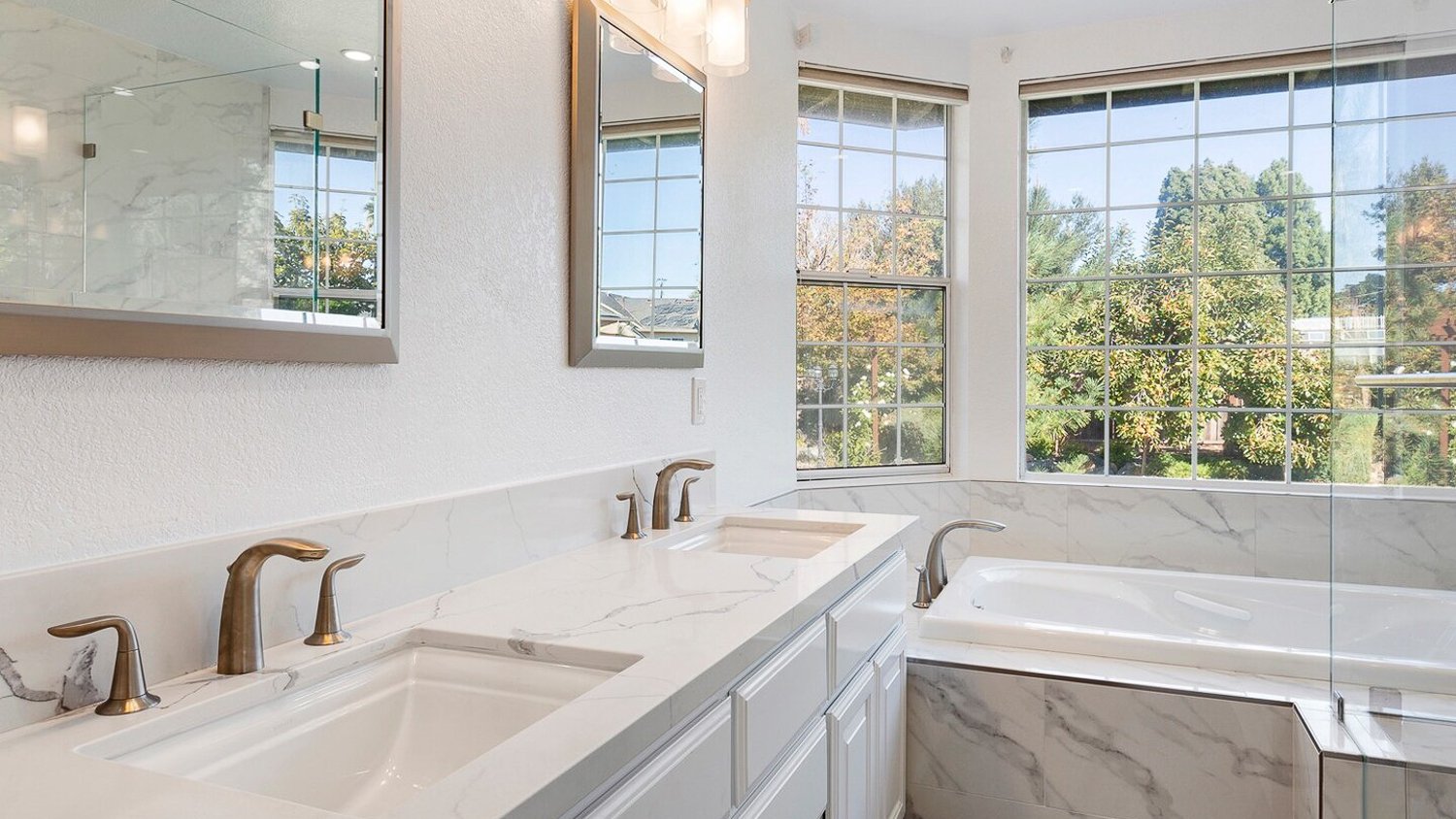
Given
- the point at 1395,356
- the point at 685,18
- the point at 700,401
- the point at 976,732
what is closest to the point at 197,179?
the point at 685,18

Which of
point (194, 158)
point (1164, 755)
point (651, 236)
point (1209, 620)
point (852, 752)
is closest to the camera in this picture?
point (194, 158)

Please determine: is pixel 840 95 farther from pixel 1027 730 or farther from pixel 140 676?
pixel 140 676

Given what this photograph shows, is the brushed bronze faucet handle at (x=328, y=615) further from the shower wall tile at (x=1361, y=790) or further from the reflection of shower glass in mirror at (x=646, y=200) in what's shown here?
the shower wall tile at (x=1361, y=790)

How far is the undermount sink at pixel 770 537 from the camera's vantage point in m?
2.06

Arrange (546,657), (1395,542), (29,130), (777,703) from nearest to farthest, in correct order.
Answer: (29,130), (546,657), (777,703), (1395,542)

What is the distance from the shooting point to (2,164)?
2.78 feet

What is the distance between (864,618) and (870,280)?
6.70 ft

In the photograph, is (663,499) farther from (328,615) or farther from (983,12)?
(983,12)

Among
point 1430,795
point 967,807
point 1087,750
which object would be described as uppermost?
point 1430,795

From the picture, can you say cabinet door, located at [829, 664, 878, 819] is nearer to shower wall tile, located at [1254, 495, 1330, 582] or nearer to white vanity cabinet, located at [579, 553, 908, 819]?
white vanity cabinet, located at [579, 553, 908, 819]

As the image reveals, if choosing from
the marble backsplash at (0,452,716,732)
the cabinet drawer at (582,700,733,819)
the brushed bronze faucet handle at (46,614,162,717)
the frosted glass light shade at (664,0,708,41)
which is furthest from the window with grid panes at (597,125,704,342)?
the brushed bronze faucet handle at (46,614,162,717)

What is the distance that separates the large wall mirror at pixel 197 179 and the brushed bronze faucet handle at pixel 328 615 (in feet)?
0.92

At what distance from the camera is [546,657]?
1.14 m

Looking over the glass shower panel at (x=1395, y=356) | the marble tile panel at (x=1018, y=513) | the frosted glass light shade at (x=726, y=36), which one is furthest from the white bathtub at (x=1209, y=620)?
the frosted glass light shade at (x=726, y=36)
